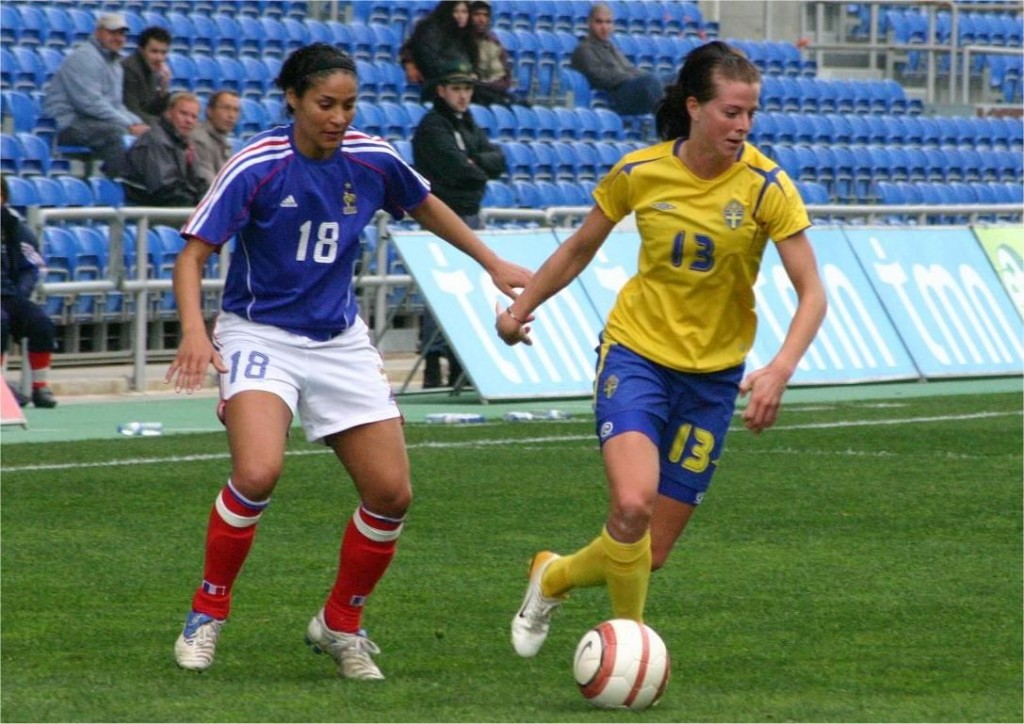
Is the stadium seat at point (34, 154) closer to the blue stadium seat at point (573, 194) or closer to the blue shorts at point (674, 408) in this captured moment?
the blue stadium seat at point (573, 194)

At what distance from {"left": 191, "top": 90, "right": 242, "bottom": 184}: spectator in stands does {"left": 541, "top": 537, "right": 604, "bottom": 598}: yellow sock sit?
33.1 feet

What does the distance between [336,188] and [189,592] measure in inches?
88.2

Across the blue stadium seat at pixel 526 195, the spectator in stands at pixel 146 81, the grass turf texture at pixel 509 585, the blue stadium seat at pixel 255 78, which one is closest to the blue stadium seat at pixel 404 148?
the blue stadium seat at pixel 526 195

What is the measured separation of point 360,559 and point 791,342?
5.05 ft

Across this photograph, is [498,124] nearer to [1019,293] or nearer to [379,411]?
[1019,293]

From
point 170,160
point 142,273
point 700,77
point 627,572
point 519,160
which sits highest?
point 700,77

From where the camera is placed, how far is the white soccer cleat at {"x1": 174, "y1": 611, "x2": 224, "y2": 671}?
6.81 meters

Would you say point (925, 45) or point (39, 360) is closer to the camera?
point (39, 360)

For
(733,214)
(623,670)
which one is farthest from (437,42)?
(623,670)

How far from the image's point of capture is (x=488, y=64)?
69.4ft

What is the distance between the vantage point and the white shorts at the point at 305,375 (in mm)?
6867

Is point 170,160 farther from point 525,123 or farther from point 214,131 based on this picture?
point 525,123

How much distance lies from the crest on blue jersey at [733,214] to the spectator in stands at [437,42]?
12.7 metres

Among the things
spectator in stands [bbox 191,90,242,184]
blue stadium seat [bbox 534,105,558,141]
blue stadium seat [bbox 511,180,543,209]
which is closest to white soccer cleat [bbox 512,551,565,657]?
spectator in stands [bbox 191,90,242,184]
